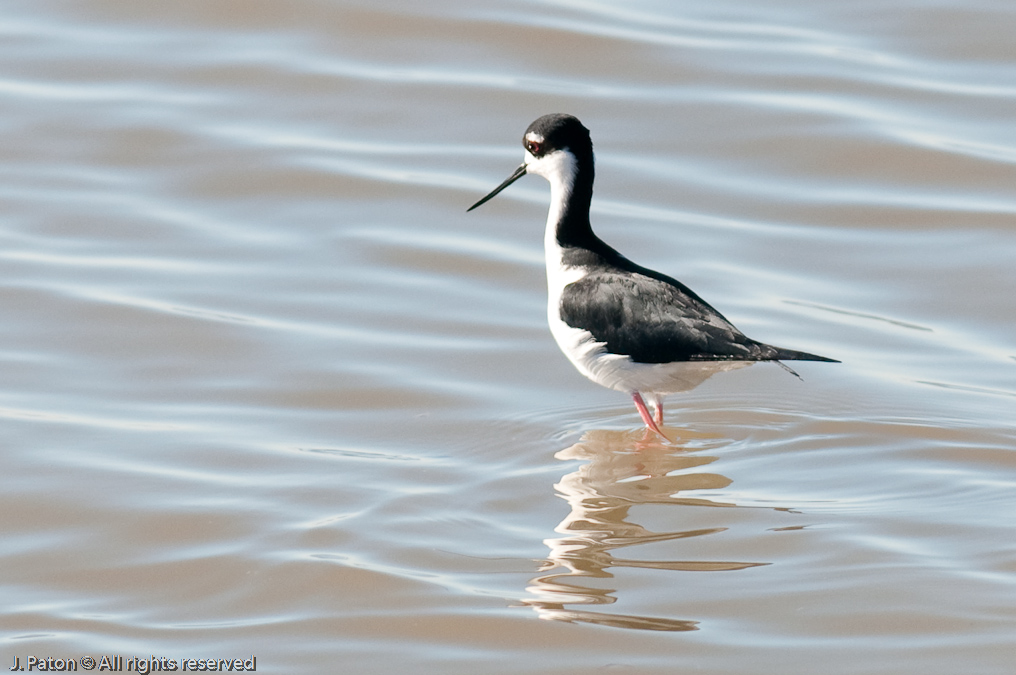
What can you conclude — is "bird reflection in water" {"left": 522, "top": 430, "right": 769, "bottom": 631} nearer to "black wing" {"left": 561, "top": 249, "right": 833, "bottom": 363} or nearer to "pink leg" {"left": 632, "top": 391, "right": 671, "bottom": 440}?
"pink leg" {"left": 632, "top": 391, "right": 671, "bottom": 440}

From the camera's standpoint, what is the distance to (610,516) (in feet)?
19.2

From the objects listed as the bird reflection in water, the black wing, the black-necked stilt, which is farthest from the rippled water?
the black wing

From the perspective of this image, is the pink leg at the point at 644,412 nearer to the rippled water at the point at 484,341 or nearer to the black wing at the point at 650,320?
the rippled water at the point at 484,341

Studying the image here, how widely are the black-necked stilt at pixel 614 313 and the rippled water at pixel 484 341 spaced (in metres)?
0.34

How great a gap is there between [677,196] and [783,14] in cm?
343

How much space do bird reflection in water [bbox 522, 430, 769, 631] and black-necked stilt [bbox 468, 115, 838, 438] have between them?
10.7 inches

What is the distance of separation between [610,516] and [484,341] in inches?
79.5

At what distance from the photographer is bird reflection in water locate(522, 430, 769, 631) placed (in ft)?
16.5

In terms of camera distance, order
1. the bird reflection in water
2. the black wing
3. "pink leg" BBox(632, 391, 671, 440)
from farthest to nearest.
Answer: "pink leg" BBox(632, 391, 671, 440) → the black wing → the bird reflection in water

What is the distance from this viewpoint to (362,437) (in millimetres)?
6699

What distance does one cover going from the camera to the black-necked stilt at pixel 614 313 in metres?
6.43

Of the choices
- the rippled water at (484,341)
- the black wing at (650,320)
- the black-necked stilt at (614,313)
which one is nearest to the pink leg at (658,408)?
the black-necked stilt at (614,313)

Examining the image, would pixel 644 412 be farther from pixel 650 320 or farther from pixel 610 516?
pixel 610 516

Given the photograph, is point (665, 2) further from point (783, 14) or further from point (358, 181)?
point (358, 181)
